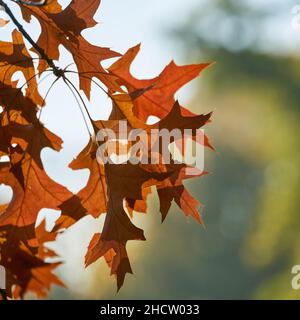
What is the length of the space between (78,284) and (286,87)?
5619 mm

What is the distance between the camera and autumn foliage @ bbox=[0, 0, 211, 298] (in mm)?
1363

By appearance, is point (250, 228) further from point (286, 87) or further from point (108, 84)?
point (108, 84)

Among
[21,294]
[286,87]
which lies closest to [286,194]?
[286,87]

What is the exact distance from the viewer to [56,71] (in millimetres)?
1425
